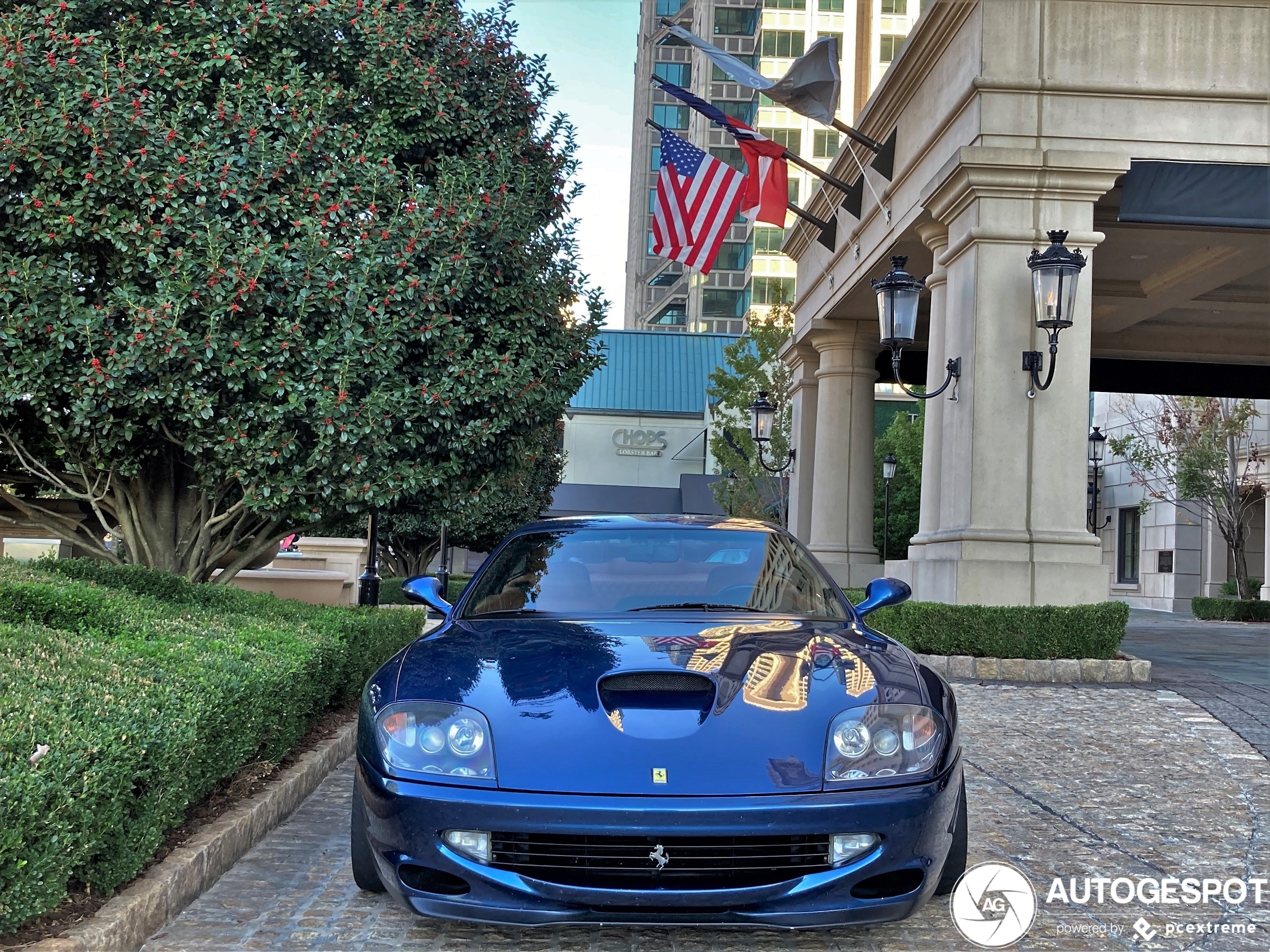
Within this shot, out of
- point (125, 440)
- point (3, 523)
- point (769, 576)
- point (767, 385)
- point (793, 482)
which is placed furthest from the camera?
point (767, 385)

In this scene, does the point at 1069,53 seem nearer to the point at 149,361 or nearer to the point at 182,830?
the point at 149,361

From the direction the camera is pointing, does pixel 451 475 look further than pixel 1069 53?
No

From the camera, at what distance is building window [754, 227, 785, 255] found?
61.7m

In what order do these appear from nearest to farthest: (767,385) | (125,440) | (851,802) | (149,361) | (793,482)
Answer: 1. (851,802)
2. (149,361)
3. (125,440)
4. (793,482)
5. (767,385)

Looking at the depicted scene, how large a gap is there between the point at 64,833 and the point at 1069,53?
1169cm

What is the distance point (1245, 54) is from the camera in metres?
11.6

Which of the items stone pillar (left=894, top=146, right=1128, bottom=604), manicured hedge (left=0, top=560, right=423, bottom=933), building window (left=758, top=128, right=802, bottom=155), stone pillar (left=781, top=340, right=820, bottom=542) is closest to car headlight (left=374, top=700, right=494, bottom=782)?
manicured hedge (left=0, top=560, right=423, bottom=933)

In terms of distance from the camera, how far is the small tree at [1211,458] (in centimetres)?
2741

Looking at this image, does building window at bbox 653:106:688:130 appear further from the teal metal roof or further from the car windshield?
the car windshield

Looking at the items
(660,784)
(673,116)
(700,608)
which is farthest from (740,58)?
(660,784)

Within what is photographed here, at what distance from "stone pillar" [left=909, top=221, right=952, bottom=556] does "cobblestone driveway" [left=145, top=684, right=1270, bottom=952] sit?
15.9 ft

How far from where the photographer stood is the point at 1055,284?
35.2 ft

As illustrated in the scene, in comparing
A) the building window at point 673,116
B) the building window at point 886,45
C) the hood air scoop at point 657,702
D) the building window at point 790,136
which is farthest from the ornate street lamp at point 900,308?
the building window at point 673,116

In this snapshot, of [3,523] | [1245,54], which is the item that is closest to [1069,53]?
[1245,54]
